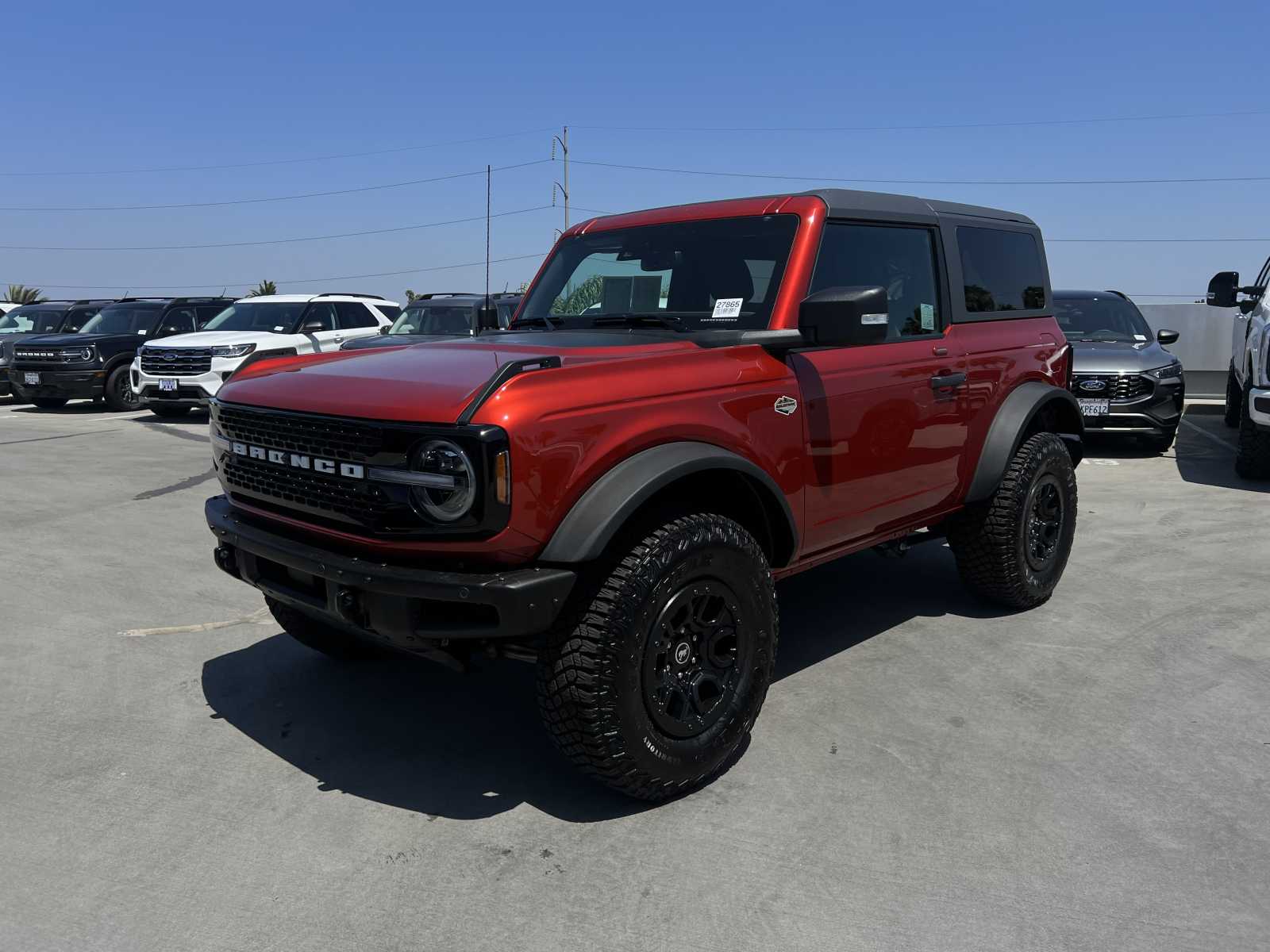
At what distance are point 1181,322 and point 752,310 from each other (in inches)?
632

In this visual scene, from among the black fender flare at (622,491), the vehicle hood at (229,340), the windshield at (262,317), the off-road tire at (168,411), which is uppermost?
the windshield at (262,317)

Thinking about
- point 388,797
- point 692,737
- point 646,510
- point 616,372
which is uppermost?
point 616,372

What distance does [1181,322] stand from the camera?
1717cm

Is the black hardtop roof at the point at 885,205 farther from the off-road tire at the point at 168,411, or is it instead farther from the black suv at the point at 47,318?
the black suv at the point at 47,318

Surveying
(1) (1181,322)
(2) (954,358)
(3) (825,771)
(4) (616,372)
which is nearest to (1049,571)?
(2) (954,358)

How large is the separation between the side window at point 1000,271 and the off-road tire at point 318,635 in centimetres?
324

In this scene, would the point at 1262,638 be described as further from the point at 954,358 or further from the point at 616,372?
the point at 616,372

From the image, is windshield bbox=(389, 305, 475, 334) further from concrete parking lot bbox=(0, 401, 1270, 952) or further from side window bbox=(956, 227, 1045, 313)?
side window bbox=(956, 227, 1045, 313)

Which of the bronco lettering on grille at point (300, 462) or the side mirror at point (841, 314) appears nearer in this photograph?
the bronco lettering on grille at point (300, 462)

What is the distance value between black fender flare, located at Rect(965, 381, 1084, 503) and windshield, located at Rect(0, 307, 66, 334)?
18.9 m

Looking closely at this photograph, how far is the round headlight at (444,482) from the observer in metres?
2.86

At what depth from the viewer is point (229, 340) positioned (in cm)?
1360

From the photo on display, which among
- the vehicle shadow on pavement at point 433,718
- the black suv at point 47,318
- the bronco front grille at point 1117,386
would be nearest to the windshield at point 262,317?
the black suv at point 47,318

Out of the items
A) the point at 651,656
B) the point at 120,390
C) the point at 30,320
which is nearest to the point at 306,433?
the point at 651,656
